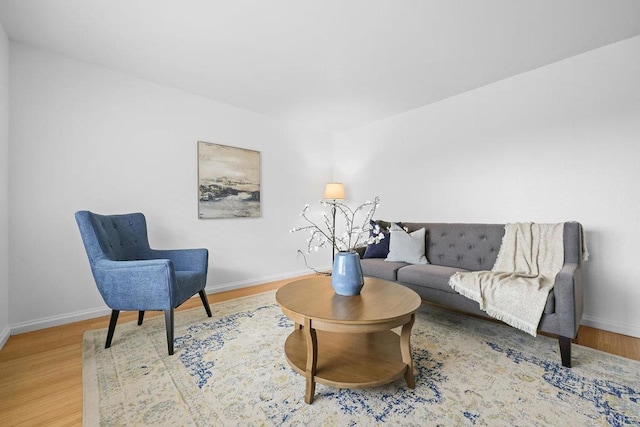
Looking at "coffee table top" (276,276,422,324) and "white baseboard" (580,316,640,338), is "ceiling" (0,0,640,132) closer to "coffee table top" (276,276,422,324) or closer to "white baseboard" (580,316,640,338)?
"coffee table top" (276,276,422,324)

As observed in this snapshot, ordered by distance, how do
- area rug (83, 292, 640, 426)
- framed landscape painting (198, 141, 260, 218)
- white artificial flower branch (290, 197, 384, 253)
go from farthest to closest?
framed landscape painting (198, 141, 260, 218)
white artificial flower branch (290, 197, 384, 253)
area rug (83, 292, 640, 426)

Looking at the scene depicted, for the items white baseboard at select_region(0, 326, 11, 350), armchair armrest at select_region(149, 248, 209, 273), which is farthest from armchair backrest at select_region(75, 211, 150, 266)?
white baseboard at select_region(0, 326, 11, 350)

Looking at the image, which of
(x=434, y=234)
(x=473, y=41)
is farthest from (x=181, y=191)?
(x=473, y=41)

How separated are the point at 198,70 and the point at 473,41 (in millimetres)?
2501

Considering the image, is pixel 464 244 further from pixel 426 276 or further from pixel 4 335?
pixel 4 335

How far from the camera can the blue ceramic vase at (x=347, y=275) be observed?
68.7 inches

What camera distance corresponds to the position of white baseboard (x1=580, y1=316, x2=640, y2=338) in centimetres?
219

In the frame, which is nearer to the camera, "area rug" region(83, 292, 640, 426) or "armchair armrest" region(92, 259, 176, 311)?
A: "area rug" region(83, 292, 640, 426)

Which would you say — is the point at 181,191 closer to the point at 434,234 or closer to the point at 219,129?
the point at 219,129

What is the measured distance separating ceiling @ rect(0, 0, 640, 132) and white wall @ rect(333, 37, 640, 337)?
8.3 inches

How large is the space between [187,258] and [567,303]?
2.92 metres

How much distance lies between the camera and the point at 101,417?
131 cm

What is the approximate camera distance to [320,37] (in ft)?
7.29

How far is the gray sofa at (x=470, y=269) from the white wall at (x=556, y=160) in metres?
0.41
